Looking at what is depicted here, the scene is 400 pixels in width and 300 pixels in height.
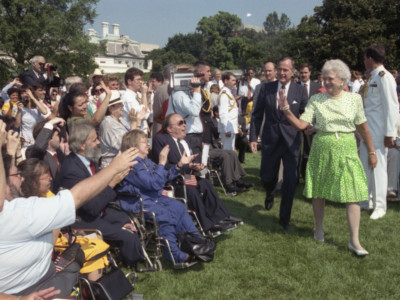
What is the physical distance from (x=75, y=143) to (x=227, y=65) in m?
93.2

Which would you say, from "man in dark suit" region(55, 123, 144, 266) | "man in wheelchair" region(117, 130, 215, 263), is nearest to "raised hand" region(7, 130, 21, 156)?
"man in dark suit" region(55, 123, 144, 266)

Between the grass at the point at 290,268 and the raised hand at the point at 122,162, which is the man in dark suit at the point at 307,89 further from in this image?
the raised hand at the point at 122,162

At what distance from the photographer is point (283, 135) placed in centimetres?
508

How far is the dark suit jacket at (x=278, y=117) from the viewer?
16.7 feet

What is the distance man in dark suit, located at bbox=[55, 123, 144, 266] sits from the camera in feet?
12.3

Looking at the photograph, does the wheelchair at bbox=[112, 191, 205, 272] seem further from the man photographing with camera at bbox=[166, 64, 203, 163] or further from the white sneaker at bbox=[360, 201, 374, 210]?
the white sneaker at bbox=[360, 201, 374, 210]

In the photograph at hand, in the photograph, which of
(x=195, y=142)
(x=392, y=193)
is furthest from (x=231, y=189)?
(x=392, y=193)

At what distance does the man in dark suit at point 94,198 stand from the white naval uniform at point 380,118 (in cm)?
358

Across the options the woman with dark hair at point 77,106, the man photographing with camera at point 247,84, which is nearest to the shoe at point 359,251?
the woman with dark hair at point 77,106

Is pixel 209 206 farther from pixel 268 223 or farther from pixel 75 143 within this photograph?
pixel 75 143

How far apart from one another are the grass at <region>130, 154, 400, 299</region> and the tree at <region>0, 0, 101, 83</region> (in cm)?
3630

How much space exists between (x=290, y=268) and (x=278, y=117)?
1.96m

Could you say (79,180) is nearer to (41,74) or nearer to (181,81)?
(181,81)

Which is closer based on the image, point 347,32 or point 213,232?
point 213,232
